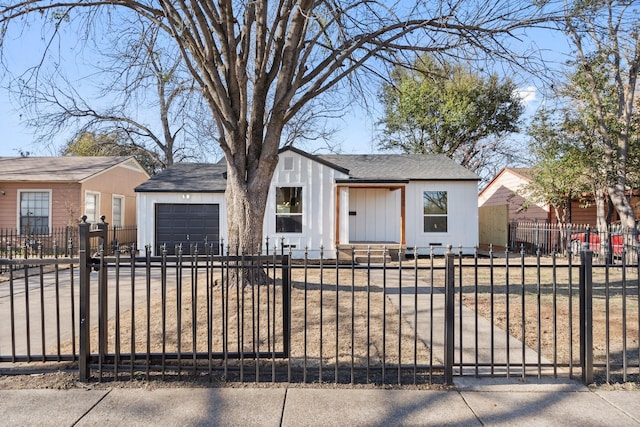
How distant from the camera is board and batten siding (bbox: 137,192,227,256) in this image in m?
14.7

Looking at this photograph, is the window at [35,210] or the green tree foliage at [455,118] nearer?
the window at [35,210]

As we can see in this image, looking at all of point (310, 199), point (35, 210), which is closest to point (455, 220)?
A: point (310, 199)

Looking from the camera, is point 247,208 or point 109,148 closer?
point 247,208

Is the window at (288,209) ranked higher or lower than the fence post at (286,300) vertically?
higher

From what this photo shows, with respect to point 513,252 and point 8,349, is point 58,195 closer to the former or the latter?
point 8,349

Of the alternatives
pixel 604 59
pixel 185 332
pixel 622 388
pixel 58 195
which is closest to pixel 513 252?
pixel 604 59

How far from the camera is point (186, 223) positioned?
1493 cm

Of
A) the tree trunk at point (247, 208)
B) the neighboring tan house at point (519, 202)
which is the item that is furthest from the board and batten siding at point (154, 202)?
the neighboring tan house at point (519, 202)

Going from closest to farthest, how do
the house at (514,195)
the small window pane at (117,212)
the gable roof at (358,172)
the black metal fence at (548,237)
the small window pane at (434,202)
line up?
the black metal fence at (548,237), the gable roof at (358,172), the small window pane at (434,202), the small window pane at (117,212), the house at (514,195)

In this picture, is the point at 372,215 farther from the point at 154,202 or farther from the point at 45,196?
the point at 45,196

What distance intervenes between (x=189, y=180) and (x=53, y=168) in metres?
6.76

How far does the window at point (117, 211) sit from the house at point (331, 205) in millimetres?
4585

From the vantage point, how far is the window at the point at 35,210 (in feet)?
53.6

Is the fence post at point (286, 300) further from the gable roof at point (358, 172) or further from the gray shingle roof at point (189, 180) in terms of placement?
the gray shingle roof at point (189, 180)
